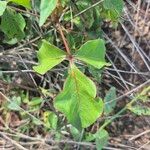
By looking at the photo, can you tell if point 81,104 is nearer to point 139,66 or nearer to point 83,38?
point 83,38

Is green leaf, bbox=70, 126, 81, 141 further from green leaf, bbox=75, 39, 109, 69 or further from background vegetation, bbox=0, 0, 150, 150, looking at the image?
green leaf, bbox=75, 39, 109, 69

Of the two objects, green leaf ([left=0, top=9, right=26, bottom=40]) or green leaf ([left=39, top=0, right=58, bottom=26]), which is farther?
green leaf ([left=0, top=9, right=26, bottom=40])

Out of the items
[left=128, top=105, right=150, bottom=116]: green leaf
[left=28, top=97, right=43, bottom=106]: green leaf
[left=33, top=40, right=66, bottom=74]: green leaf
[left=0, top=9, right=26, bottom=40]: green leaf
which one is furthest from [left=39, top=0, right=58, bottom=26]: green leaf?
[left=28, top=97, right=43, bottom=106]: green leaf

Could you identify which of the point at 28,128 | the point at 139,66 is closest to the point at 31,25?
the point at 28,128

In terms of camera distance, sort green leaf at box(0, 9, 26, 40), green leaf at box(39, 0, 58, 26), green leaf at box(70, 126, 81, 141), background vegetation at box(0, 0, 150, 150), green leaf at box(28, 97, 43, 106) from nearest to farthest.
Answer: green leaf at box(39, 0, 58, 26) < green leaf at box(0, 9, 26, 40) < background vegetation at box(0, 0, 150, 150) < green leaf at box(70, 126, 81, 141) < green leaf at box(28, 97, 43, 106)

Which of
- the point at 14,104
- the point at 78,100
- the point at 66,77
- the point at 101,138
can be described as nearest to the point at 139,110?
the point at 101,138

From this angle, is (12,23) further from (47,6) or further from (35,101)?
(35,101)
